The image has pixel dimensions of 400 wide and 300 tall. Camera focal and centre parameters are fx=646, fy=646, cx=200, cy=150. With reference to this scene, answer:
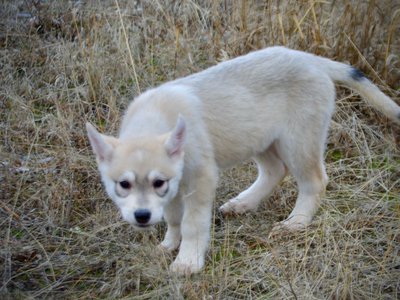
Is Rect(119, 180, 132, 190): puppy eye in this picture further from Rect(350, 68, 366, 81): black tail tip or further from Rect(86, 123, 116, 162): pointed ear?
Rect(350, 68, 366, 81): black tail tip

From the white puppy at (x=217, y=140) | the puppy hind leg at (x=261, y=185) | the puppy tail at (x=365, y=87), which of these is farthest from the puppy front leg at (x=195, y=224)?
the puppy tail at (x=365, y=87)

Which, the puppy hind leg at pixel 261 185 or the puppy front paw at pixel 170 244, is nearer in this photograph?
the puppy front paw at pixel 170 244

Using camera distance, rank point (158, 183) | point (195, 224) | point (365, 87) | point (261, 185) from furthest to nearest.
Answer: point (261, 185) < point (365, 87) < point (195, 224) < point (158, 183)

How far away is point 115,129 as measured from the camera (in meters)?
5.55

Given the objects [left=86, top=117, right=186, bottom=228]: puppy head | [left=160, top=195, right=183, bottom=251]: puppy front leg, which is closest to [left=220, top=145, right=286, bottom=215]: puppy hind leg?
[left=160, top=195, right=183, bottom=251]: puppy front leg

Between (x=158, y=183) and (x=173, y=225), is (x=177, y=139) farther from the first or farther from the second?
(x=173, y=225)

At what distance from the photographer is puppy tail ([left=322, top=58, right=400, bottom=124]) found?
460 cm

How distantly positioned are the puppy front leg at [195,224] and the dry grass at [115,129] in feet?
0.39

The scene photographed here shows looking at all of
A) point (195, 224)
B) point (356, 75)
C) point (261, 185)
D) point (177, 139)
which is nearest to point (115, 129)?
point (261, 185)

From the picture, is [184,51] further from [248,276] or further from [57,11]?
[248,276]

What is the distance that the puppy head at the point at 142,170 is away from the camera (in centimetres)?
359

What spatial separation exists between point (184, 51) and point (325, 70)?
6.31ft

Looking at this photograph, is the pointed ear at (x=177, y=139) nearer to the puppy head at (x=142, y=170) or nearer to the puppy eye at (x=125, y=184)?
the puppy head at (x=142, y=170)

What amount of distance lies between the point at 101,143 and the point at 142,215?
50cm
